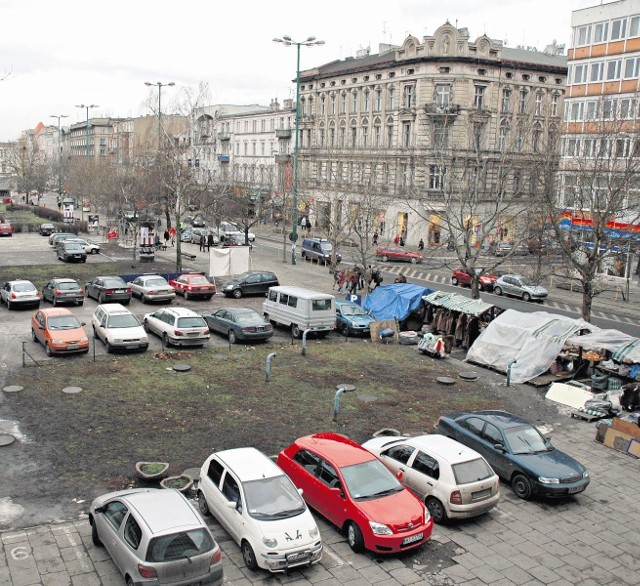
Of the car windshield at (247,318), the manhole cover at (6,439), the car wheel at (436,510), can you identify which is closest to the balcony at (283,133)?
the car windshield at (247,318)

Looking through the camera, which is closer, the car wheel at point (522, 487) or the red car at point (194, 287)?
the car wheel at point (522, 487)

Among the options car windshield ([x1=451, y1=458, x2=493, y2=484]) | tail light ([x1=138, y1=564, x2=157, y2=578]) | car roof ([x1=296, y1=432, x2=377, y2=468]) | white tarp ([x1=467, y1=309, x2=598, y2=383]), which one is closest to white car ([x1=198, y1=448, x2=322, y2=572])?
car roof ([x1=296, y1=432, x2=377, y2=468])

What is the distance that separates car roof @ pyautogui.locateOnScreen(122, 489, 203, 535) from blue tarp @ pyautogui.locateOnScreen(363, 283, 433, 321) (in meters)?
19.4

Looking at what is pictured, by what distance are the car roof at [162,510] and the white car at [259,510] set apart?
106 centimetres

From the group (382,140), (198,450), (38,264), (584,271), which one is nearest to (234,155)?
(382,140)

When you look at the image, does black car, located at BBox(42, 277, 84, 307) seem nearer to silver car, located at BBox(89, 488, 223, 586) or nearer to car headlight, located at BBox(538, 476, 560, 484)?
silver car, located at BBox(89, 488, 223, 586)

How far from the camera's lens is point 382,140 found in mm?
64188

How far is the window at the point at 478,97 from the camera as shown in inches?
2331

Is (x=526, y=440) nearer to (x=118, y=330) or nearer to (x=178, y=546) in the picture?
(x=178, y=546)

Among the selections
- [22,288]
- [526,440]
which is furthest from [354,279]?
[526,440]

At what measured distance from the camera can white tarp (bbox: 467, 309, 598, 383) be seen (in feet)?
75.3

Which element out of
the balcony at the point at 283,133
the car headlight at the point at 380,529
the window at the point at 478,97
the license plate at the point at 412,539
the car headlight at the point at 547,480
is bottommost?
the license plate at the point at 412,539

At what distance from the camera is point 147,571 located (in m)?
9.53

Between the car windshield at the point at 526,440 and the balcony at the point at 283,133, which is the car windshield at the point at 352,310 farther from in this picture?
the balcony at the point at 283,133
